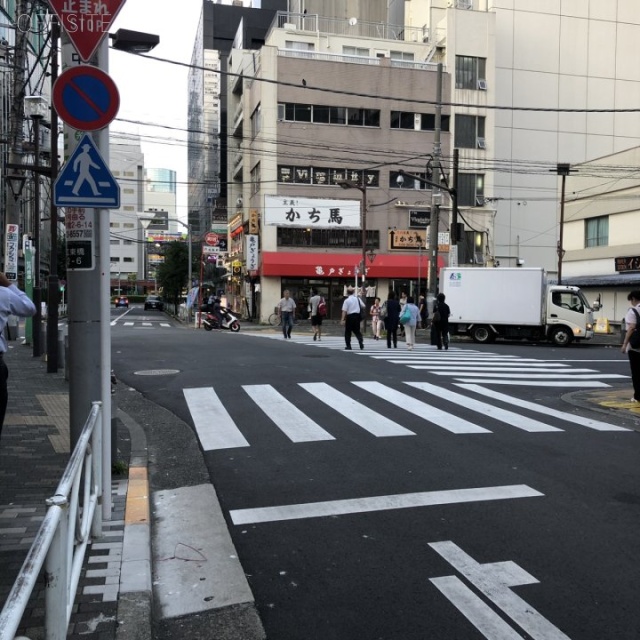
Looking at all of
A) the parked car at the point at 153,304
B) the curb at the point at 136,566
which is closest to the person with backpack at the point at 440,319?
the curb at the point at 136,566

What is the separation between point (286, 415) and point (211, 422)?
107cm

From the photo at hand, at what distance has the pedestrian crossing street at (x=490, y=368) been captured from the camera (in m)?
13.2

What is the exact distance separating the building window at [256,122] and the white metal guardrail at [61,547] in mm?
38363

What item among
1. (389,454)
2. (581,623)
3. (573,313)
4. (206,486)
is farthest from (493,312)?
(581,623)

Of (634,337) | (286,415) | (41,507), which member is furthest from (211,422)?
(634,337)

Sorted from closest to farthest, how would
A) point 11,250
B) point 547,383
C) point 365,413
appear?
point 365,413, point 547,383, point 11,250

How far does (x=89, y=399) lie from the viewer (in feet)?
16.5

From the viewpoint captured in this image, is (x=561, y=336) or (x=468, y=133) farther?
(x=468, y=133)

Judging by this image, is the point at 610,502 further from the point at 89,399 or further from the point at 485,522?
the point at 89,399

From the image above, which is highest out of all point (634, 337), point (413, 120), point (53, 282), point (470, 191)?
point (413, 120)

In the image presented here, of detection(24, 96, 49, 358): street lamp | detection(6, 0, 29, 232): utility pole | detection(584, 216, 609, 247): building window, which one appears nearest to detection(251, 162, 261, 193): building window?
detection(24, 96, 49, 358): street lamp

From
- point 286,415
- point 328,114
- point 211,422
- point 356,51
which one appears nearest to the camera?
point 211,422

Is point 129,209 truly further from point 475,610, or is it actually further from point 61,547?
point 61,547

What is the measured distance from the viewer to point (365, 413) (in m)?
9.16
